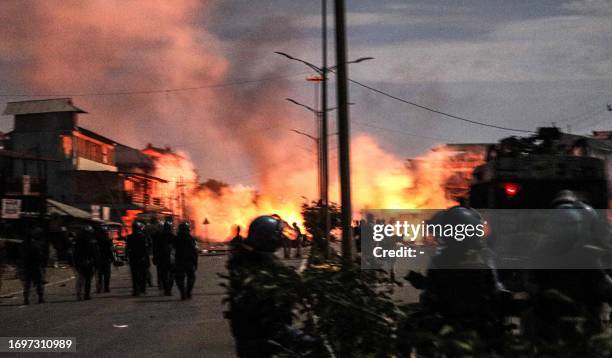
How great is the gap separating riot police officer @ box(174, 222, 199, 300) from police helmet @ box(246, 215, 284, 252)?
41.0ft

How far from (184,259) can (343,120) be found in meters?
6.26

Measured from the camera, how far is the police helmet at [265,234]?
16.6 ft

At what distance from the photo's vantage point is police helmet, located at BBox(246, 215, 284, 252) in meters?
5.07

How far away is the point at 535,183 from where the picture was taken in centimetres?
1645

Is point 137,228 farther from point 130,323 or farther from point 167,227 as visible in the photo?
point 130,323

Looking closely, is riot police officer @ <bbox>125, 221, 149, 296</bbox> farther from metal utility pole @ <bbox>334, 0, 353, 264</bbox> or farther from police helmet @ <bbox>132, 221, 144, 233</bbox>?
metal utility pole @ <bbox>334, 0, 353, 264</bbox>

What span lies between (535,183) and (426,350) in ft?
43.9

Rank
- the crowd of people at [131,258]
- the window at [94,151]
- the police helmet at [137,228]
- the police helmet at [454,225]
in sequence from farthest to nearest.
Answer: the window at [94,151] → the police helmet at [137,228] → the crowd of people at [131,258] → the police helmet at [454,225]

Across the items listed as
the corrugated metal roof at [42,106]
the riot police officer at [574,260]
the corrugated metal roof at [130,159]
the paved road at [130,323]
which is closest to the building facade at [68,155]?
the corrugated metal roof at [42,106]

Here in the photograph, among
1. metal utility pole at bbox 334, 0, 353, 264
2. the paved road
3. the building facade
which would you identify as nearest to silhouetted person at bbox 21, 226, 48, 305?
the paved road

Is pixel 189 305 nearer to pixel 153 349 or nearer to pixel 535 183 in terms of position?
pixel 153 349

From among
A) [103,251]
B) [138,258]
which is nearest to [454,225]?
[138,258]

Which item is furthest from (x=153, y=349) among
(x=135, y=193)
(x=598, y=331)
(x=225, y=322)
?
(x=135, y=193)

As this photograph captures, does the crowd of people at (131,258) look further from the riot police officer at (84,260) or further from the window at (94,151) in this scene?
the window at (94,151)
